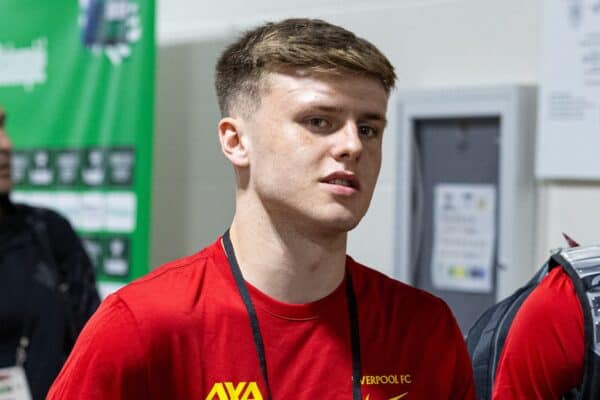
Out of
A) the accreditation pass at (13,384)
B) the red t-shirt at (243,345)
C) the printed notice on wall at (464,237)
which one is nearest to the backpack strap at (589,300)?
the red t-shirt at (243,345)

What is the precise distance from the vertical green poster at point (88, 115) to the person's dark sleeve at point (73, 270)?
0.64m

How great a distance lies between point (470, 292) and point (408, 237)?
11.7 inches

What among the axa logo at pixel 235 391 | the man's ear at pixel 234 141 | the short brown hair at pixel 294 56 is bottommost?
the axa logo at pixel 235 391

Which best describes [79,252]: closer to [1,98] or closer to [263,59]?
[1,98]

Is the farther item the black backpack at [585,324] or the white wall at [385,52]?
the white wall at [385,52]

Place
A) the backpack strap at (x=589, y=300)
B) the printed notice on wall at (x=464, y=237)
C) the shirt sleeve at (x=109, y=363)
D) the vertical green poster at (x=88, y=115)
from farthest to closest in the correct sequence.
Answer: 1. the vertical green poster at (x=88, y=115)
2. the printed notice on wall at (x=464, y=237)
3. the backpack strap at (x=589, y=300)
4. the shirt sleeve at (x=109, y=363)

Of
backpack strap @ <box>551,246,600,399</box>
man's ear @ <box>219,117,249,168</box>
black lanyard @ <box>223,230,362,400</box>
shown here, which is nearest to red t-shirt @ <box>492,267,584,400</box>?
backpack strap @ <box>551,246,600,399</box>

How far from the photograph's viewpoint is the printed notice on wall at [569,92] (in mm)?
2902

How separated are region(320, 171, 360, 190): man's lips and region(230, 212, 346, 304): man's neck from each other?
103mm

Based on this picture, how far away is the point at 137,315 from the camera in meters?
1.44

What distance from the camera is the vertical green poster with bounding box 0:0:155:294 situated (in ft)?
12.7

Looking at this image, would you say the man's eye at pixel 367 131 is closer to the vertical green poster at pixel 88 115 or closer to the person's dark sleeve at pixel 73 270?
the person's dark sleeve at pixel 73 270

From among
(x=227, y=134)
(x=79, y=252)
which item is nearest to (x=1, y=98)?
(x=79, y=252)

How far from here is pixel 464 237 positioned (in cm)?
324
